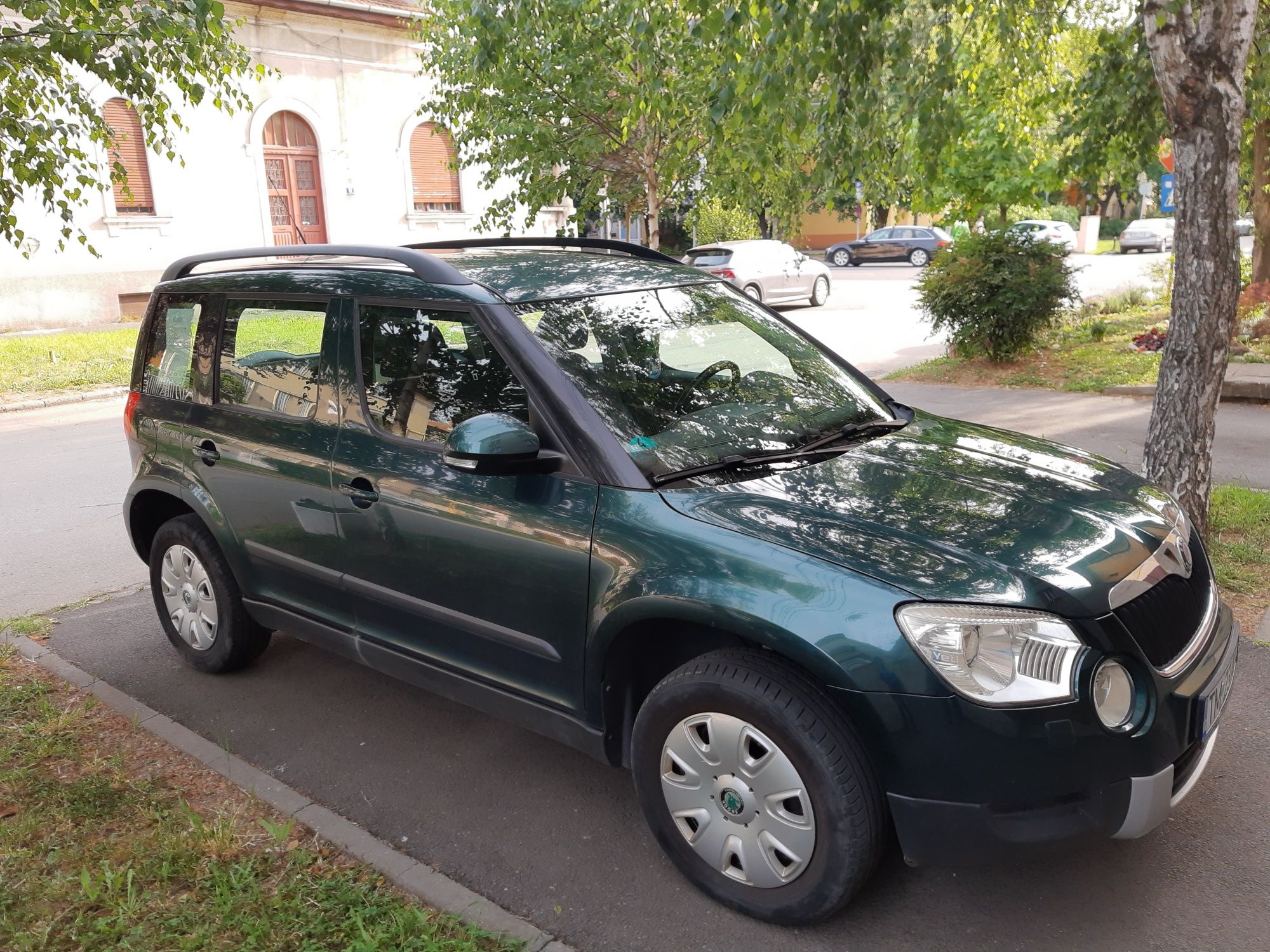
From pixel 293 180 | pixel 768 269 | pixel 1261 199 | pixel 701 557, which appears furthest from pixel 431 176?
pixel 701 557

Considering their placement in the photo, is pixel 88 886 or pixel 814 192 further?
pixel 814 192

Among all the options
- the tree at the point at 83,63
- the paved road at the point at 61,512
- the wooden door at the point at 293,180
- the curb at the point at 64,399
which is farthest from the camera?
the wooden door at the point at 293,180

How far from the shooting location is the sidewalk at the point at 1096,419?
26.0ft

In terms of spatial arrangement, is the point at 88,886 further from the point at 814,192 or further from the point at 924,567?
the point at 814,192

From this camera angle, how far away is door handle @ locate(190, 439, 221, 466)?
4.36m

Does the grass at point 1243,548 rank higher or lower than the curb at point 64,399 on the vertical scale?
higher

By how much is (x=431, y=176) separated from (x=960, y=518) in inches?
884

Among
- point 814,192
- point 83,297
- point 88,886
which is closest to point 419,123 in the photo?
point 83,297

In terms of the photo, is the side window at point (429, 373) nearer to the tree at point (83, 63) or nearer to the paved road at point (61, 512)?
the tree at point (83, 63)

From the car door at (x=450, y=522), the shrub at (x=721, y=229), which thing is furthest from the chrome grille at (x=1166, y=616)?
the shrub at (x=721, y=229)

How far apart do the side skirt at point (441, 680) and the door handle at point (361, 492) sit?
0.53 meters

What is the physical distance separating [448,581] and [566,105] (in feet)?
24.6

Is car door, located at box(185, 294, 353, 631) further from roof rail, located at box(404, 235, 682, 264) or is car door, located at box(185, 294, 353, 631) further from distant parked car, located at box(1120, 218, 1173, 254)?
distant parked car, located at box(1120, 218, 1173, 254)

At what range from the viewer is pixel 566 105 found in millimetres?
9906
